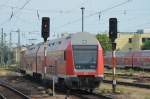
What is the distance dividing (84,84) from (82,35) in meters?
3.25

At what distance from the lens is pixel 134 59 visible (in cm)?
7406

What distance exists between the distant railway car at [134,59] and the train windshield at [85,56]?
4008cm

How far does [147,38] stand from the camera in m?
146

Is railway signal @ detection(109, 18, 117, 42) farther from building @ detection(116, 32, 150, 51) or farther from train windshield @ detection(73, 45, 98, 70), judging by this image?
building @ detection(116, 32, 150, 51)

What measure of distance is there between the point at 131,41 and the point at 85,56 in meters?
123

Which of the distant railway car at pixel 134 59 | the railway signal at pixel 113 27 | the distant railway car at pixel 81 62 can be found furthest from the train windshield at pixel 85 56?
the distant railway car at pixel 134 59

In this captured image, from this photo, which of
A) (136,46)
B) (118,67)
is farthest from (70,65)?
(136,46)

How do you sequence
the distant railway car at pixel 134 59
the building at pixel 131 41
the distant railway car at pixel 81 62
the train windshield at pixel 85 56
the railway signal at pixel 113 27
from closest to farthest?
the distant railway car at pixel 81 62
the train windshield at pixel 85 56
the railway signal at pixel 113 27
the distant railway car at pixel 134 59
the building at pixel 131 41

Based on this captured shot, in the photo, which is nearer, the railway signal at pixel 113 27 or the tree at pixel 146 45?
the railway signal at pixel 113 27

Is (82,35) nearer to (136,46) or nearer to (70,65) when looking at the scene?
(70,65)

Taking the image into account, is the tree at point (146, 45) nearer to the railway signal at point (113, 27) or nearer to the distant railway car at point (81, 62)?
the railway signal at point (113, 27)

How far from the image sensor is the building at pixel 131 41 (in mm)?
144825

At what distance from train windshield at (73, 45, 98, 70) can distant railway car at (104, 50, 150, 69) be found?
40.1 metres

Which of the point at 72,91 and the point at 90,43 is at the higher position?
the point at 90,43
